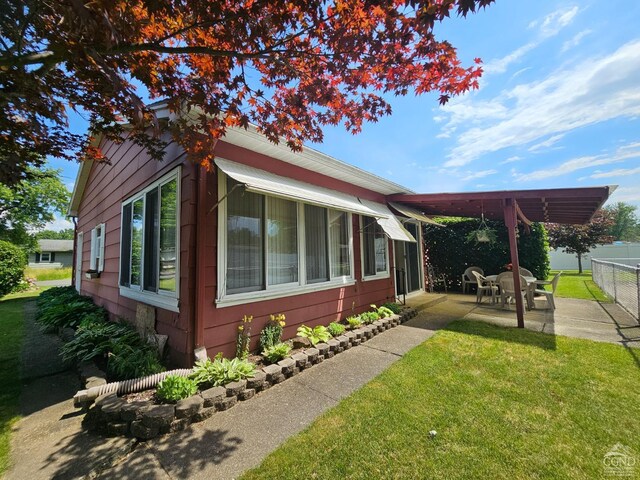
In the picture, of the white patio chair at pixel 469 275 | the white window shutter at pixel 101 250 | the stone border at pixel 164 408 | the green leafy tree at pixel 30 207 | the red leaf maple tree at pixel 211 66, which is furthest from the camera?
the green leafy tree at pixel 30 207

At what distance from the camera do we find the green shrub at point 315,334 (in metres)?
5.31

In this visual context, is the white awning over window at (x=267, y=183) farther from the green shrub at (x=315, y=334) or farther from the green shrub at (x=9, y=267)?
the green shrub at (x=9, y=267)

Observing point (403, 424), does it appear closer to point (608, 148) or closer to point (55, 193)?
point (608, 148)

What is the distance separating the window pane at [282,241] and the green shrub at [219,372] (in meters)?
1.69

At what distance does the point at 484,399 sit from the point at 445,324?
3.77m

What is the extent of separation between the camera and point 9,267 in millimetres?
16625

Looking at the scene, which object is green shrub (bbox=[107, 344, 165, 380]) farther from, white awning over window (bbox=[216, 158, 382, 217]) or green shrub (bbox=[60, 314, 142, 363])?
white awning over window (bbox=[216, 158, 382, 217])

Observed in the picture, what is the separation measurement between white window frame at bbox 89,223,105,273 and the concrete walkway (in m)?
4.91

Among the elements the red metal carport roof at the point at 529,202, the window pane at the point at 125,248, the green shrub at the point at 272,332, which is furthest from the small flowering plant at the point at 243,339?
the red metal carport roof at the point at 529,202

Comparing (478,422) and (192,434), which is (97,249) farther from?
(478,422)

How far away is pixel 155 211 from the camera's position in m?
5.45

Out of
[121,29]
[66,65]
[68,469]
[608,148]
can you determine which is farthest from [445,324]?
[608,148]

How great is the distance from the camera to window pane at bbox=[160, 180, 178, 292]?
183 inches

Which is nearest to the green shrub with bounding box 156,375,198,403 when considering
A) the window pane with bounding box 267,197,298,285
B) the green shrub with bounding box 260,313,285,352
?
the green shrub with bounding box 260,313,285,352
